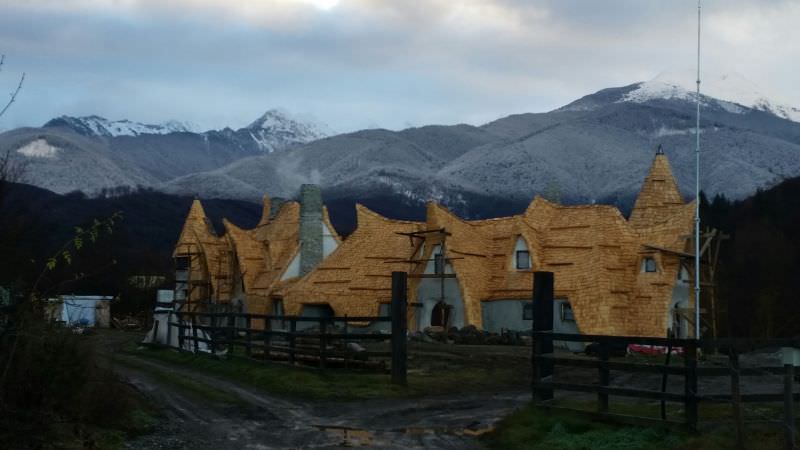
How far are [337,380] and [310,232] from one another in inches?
1217

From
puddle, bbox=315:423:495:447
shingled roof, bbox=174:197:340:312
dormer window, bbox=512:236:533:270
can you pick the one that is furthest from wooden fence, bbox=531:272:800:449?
shingled roof, bbox=174:197:340:312

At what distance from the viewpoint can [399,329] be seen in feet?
66.4

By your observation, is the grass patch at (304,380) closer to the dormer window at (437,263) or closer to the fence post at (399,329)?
the fence post at (399,329)

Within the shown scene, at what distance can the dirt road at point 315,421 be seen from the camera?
44.1 ft

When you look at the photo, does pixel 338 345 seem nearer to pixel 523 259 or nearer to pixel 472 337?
pixel 472 337

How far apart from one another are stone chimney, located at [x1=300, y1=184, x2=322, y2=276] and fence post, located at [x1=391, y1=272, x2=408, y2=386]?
30.1 meters

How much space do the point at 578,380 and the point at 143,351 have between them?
54.3ft

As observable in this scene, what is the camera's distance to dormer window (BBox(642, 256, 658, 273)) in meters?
42.9

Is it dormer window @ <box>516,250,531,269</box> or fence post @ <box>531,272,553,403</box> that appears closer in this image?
fence post @ <box>531,272,553,403</box>

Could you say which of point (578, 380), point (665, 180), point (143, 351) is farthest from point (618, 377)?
point (665, 180)

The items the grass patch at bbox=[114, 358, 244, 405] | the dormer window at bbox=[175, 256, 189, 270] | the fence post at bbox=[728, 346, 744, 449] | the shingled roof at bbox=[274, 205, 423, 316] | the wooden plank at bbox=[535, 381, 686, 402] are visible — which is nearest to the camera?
the fence post at bbox=[728, 346, 744, 449]

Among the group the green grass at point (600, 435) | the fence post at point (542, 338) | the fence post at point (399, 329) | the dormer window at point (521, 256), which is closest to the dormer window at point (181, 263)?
the dormer window at point (521, 256)

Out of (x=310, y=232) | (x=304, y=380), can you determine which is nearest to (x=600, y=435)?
(x=304, y=380)

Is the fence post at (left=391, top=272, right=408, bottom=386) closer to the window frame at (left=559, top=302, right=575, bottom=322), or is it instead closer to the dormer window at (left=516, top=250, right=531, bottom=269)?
the window frame at (left=559, top=302, right=575, bottom=322)
